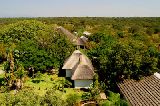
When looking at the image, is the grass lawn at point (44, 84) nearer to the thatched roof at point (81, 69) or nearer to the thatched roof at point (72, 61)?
the thatched roof at point (81, 69)

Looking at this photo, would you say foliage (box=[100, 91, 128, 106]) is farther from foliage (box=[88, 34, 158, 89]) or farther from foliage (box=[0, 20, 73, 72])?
foliage (box=[0, 20, 73, 72])

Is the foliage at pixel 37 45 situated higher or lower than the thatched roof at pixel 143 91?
higher

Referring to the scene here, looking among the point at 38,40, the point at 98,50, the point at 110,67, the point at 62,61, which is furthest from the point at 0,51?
the point at 110,67

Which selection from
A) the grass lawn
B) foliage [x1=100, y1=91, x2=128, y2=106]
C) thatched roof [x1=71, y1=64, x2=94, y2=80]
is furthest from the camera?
thatched roof [x1=71, y1=64, x2=94, y2=80]

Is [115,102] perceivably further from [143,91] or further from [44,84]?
[44,84]

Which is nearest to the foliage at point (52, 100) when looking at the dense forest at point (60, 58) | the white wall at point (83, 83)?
the dense forest at point (60, 58)

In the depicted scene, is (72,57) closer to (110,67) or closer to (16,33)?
(110,67)

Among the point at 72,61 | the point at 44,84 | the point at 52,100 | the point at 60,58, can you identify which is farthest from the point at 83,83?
the point at 52,100

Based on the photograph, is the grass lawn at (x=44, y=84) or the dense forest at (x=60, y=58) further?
the grass lawn at (x=44, y=84)

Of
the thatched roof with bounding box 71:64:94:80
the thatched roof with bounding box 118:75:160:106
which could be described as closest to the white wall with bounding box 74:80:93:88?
the thatched roof with bounding box 71:64:94:80
